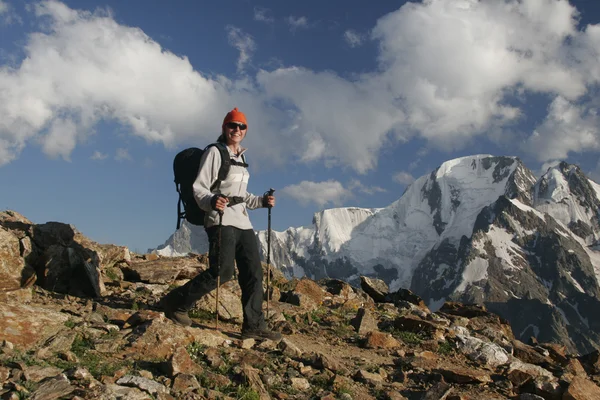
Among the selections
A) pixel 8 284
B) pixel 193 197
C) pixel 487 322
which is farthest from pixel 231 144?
pixel 487 322

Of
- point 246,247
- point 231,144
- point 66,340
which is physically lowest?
point 66,340

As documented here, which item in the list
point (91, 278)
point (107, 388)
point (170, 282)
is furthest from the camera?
point (170, 282)

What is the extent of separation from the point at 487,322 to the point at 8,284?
39.0 ft

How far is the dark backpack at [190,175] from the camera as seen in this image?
837 cm

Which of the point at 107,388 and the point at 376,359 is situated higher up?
the point at 376,359

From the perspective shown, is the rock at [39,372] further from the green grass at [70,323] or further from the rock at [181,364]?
the green grass at [70,323]

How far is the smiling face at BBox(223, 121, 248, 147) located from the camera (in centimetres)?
868

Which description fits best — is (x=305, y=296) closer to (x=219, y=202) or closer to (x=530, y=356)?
(x=530, y=356)

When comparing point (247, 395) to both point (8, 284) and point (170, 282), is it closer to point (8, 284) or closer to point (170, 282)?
point (8, 284)

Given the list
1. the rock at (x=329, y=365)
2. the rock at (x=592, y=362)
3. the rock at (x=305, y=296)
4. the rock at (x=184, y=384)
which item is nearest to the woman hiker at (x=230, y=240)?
the rock at (x=329, y=365)

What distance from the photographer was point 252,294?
28.1 ft

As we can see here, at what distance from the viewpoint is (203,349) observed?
718 cm

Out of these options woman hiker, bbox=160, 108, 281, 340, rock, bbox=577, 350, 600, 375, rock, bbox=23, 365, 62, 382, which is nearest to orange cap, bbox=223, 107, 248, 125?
woman hiker, bbox=160, 108, 281, 340

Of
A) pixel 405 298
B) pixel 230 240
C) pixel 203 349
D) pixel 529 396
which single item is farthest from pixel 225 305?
pixel 405 298
